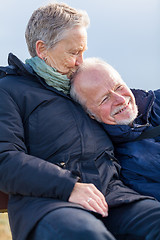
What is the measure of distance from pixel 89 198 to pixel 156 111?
1.36 metres

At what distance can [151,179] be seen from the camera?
2.68 metres

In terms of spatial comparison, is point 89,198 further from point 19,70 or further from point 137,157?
point 19,70

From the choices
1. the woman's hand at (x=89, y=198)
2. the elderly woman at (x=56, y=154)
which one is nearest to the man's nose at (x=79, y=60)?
the elderly woman at (x=56, y=154)

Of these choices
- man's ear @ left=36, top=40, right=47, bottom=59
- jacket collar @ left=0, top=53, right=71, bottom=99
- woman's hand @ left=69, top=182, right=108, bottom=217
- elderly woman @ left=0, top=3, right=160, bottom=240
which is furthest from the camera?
man's ear @ left=36, top=40, right=47, bottom=59

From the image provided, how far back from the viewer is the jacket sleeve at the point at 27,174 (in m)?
2.08

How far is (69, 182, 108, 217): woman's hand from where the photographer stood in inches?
81.6

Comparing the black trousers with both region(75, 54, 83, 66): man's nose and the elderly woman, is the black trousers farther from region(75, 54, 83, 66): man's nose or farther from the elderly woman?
region(75, 54, 83, 66): man's nose

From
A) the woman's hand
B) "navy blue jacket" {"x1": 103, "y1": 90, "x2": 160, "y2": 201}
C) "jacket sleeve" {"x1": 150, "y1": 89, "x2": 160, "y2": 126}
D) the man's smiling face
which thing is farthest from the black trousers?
"jacket sleeve" {"x1": 150, "y1": 89, "x2": 160, "y2": 126}

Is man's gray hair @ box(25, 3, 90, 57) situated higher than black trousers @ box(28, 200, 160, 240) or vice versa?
man's gray hair @ box(25, 3, 90, 57)

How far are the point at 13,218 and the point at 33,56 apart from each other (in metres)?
1.59

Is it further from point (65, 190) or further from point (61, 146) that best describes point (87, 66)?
point (65, 190)

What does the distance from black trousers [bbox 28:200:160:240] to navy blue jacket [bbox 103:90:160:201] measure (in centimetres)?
31

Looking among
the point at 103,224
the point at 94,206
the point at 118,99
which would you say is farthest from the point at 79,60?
the point at 103,224

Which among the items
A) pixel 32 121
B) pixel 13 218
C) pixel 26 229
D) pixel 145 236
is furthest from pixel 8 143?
pixel 145 236
